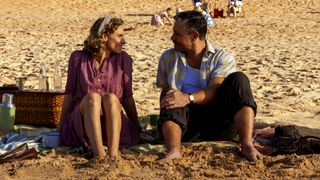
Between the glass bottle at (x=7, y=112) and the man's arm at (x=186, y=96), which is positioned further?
the glass bottle at (x=7, y=112)

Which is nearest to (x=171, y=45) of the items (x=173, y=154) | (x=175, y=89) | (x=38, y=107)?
(x=38, y=107)

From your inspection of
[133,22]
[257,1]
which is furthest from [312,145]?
[257,1]

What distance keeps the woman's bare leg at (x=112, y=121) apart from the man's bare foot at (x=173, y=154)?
0.35 meters

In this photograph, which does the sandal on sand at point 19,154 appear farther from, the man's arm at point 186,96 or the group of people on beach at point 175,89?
the man's arm at point 186,96

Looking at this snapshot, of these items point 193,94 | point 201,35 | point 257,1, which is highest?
point 201,35

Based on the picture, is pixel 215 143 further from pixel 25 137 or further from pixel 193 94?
pixel 25 137

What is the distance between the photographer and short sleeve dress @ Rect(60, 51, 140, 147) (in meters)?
5.72

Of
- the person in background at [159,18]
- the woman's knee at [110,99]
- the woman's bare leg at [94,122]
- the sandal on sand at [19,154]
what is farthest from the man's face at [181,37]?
the person in background at [159,18]

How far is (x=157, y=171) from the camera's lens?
16.1 feet

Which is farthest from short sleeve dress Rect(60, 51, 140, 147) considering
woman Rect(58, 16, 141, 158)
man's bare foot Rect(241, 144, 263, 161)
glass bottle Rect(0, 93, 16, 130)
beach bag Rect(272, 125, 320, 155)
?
beach bag Rect(272, 125, 320, 155)

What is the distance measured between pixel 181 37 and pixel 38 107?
5.56 ft

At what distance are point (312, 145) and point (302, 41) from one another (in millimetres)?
10260

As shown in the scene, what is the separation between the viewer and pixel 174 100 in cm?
548

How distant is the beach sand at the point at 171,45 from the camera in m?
4.95
